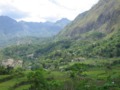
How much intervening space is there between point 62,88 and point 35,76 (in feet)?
97.1

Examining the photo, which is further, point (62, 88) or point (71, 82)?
point (71, 82)

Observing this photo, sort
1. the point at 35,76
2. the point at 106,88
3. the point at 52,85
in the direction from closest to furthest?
the point at 35,76 < the point at 52,85 < the point at 106,88

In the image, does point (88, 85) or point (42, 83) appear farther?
point (88, 85)

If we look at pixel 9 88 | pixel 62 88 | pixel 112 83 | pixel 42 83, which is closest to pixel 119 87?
pixel 112 83

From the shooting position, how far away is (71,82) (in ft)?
603

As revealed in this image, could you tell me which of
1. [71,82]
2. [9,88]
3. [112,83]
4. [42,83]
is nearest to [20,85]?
[9,88]

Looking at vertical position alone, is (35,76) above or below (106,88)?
above

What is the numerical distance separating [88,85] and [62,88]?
16.4 metres

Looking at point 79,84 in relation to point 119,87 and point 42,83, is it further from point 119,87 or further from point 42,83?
point 42,83

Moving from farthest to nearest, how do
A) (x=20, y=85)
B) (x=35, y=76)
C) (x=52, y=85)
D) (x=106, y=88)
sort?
(x=20, y=85), (x=106, y=88), (x=52, y=85), (x=35, y=76)

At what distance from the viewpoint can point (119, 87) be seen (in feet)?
576

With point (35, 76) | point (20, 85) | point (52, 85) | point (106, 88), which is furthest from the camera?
point (20, 85)

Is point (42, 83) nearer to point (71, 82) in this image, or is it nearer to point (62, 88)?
point (62, 88)

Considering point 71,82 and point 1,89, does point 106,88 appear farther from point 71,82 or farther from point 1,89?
point 1,89
